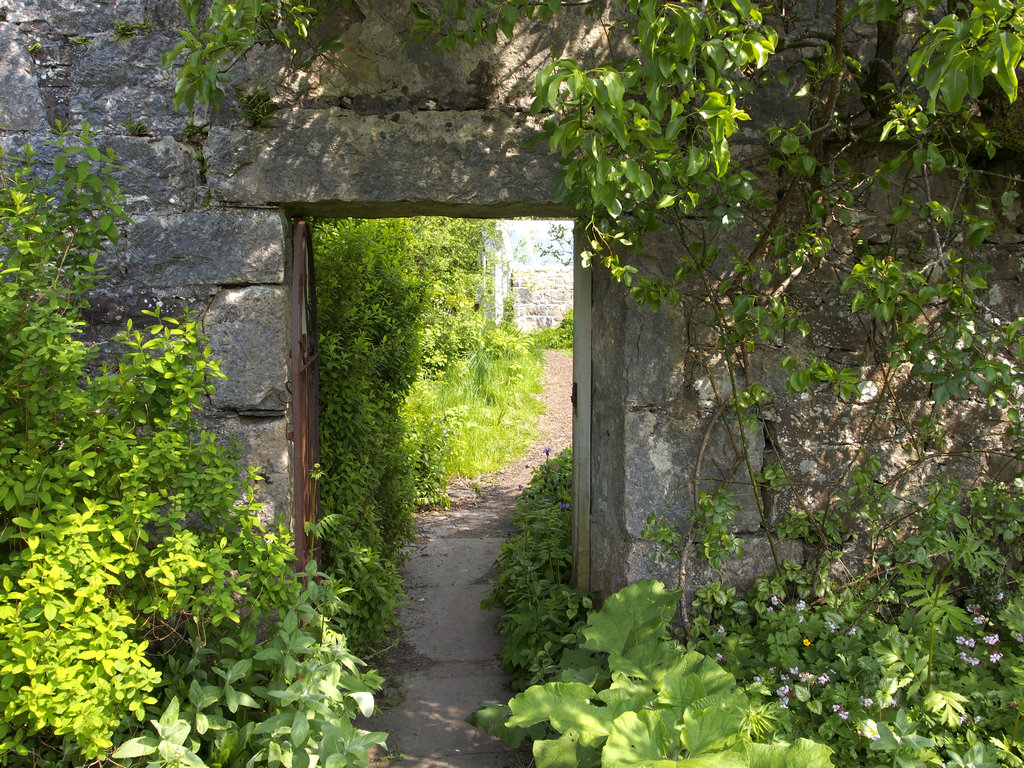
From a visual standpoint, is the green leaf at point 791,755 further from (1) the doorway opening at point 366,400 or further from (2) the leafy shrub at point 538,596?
(1) the doorway opening at point 366,400

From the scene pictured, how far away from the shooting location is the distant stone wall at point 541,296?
13906mm

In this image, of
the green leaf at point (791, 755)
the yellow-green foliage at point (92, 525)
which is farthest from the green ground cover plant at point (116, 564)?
the green leaf at point (791, 755)

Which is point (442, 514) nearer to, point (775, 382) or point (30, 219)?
point (775, 382)

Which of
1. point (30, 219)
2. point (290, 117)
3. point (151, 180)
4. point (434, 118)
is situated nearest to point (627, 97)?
point (434, 118)

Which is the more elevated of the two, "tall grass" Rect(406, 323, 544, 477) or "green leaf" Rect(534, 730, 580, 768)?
"tall grass" Rect(406, 323, 544, 477)

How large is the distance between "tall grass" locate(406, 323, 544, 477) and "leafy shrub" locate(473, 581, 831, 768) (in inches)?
152

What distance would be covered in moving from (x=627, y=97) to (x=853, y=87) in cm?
83

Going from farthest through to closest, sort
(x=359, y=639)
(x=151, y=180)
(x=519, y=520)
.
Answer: (x=519, y=520)
(x=359, y=639)
(x=151, y=180)

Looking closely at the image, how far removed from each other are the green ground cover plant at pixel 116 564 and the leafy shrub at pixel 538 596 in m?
1.11

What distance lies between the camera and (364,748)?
217cm

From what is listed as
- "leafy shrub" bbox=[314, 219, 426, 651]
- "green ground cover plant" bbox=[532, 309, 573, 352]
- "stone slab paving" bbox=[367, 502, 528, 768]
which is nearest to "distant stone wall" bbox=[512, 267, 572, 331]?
"green ground cover plant" bbox=[532, 309, 573, 352]

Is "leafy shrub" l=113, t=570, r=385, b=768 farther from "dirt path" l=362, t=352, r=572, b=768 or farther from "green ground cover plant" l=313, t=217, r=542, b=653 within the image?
"dirt path" l=362, t=352, r=572, b=768

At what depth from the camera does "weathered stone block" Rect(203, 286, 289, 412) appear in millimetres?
2619

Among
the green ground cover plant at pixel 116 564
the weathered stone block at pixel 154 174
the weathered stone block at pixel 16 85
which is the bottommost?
the green ground cover plant at pixel 116 564
